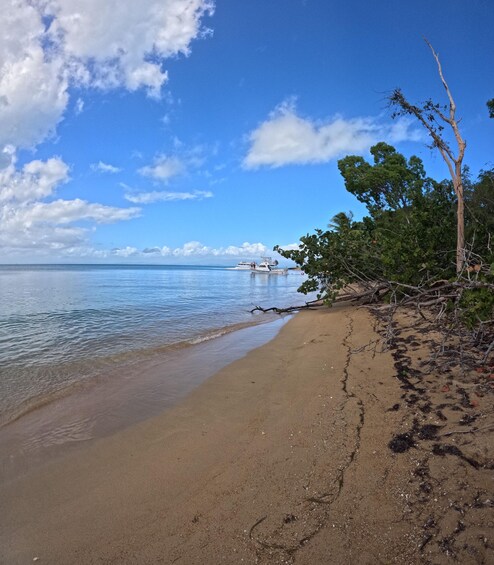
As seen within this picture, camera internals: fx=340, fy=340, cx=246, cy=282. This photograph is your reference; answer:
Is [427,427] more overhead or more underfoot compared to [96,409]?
more overhead

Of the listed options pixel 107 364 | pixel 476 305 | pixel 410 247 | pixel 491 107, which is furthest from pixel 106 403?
pixel 491 107

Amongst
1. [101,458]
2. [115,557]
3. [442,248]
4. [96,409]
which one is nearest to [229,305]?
[442,248]

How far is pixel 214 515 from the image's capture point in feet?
9.95

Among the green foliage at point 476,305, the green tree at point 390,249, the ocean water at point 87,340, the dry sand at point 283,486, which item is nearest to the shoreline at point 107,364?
the ocean water at point 87,340

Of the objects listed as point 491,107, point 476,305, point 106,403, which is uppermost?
point 491,107

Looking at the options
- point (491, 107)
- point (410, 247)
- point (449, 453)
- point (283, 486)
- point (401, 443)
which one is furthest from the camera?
point (491, 107)

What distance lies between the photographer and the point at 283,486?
3.32 meters

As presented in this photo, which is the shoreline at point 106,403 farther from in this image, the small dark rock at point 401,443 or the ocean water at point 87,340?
the small dark rock at point 401,443

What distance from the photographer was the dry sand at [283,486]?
262 centimetres

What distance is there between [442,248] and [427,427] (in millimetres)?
8218

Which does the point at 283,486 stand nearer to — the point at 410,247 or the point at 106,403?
the point at 106,403

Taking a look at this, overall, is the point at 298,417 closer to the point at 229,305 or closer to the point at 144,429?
the point at 144,429

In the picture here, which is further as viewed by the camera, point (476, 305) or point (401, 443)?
point (476, 305)

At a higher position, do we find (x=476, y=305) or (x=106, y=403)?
(x=476, y=305)
